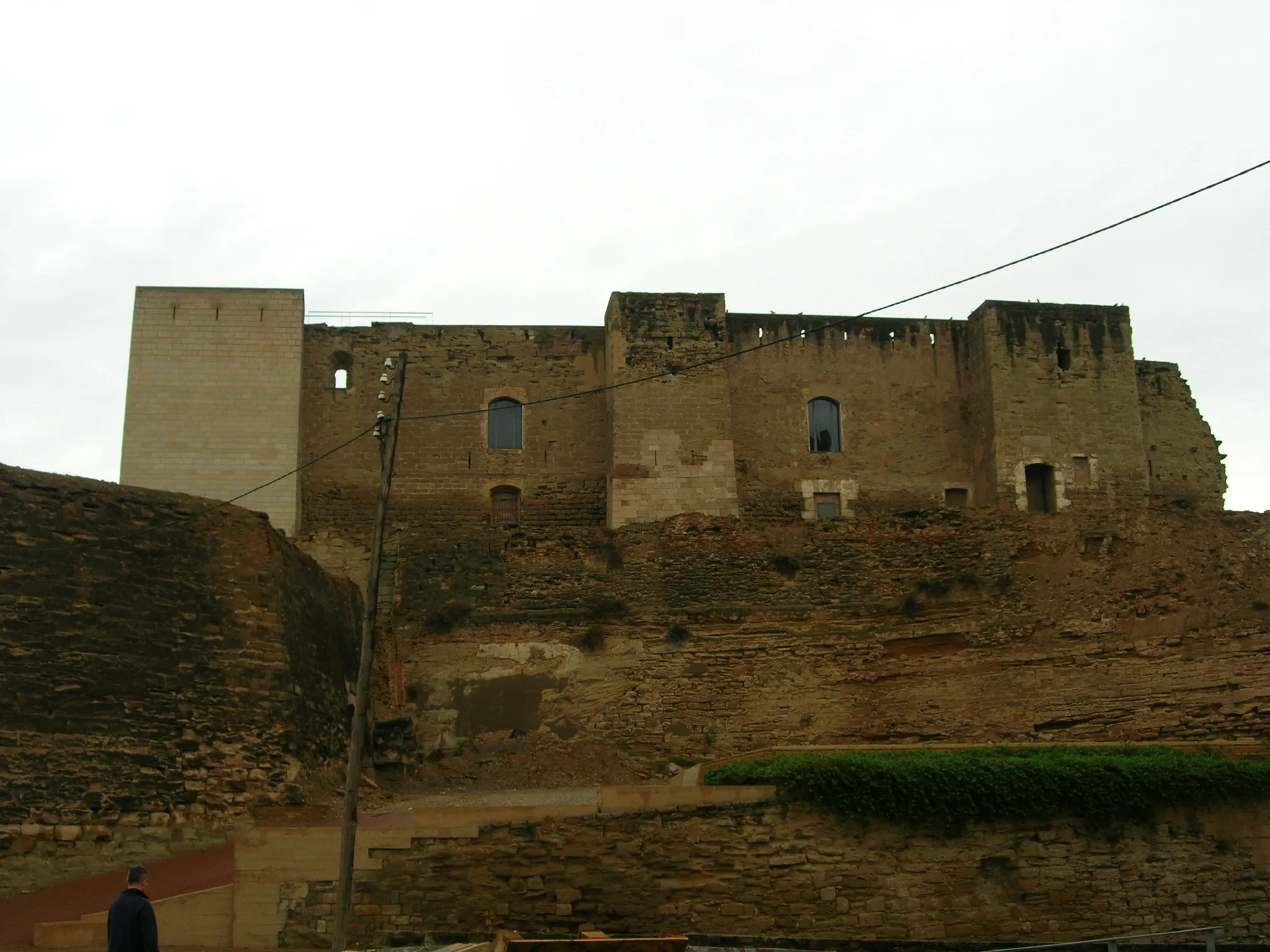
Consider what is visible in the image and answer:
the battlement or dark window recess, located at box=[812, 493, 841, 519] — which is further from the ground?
the battlement

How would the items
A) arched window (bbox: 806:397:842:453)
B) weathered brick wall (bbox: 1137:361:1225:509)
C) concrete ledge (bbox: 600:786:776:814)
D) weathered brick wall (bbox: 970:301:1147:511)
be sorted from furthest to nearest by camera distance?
weathered brick wall (bbox: 1137:361:1225:509), arched window (bbox: 806:397:842:453), weathered brick wall (bbox: 970:301:1147:511), concrete ledge (bbox: 600:786:776:814)

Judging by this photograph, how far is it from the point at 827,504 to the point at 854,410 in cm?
232

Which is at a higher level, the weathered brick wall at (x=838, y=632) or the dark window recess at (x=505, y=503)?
the dark window recess at (x=505, y=503)

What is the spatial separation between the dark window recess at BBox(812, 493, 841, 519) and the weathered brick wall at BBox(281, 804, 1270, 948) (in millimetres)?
14203

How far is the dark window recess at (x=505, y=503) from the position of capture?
31562 mm

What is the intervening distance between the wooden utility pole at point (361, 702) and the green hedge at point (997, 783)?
4.96 metres

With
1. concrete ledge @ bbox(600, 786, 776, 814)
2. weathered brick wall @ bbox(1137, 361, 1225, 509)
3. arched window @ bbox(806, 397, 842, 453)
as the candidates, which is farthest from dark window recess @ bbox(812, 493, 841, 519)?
concrete ledge @ bbox(600, 786, 776, 814)

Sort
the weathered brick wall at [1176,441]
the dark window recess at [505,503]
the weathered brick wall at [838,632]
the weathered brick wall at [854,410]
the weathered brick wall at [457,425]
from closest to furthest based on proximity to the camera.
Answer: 1. the weathered brick wall at [838,632]
2. the weathered brick wall at [457,425]
3. the dark window recess at [505,503]
4. the weathered brick wall at [854,410]
5. the weathered brick wall at [1176,441]

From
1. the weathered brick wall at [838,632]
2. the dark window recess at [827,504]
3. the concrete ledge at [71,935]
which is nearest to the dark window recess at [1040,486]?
the dark window recess at [827,504]

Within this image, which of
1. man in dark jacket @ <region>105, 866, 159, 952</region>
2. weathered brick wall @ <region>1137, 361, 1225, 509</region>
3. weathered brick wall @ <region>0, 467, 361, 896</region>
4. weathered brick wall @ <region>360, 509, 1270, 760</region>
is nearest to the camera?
man in dark jacket @ <region>105, 866, 159, 952</region>

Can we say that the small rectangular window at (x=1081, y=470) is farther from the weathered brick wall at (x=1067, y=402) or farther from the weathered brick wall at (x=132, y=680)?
the weathered brick wall at (x=132, y=680)

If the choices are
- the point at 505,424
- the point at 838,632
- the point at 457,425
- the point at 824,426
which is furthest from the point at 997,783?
the point at 457,425

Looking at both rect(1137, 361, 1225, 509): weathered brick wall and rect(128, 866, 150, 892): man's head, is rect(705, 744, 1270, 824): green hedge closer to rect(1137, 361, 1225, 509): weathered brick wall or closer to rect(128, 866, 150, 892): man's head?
rect(128, 866, 150, 892): man's head

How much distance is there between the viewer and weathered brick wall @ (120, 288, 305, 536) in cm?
2981
